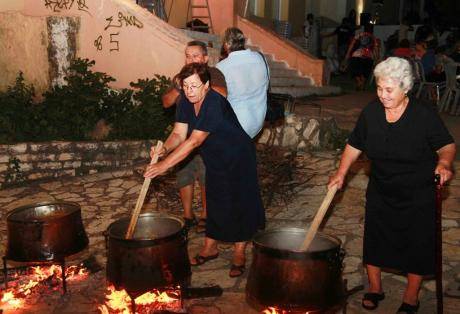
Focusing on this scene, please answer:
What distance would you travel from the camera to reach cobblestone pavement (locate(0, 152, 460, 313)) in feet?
15.8

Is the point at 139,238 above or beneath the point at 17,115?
beneath

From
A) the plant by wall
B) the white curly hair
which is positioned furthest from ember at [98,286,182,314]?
the plant by wall

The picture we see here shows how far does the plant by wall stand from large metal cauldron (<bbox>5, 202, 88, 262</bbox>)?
4.93m

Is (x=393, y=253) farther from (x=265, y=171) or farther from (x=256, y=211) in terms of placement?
(x=265, y=171)

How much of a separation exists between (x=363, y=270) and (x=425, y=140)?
189 centimetres

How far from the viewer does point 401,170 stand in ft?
13.4

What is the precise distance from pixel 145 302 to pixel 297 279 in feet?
5.30

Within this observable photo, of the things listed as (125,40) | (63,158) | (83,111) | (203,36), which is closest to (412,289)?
(63,158)

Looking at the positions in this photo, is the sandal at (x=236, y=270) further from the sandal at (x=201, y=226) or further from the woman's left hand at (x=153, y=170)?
the woman's left hand at (x=153, y=170)

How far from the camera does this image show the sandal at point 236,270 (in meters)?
5.24

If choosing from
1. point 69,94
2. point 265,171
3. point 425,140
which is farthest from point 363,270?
point 69,94

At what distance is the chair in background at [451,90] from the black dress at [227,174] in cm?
873

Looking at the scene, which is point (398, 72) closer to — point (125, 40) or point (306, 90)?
point (125, 40)

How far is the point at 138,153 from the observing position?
30.8 feet
